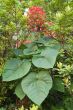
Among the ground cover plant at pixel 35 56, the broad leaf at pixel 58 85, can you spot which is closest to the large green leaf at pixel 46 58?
the ground cover plant at pixel 35 56

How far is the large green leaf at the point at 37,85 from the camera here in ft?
6.97

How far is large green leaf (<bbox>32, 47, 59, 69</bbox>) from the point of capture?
7.36 ft

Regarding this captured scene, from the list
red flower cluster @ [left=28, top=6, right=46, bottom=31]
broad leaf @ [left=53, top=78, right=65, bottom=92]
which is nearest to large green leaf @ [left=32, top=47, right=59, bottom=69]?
broad leaf @ [left=53, top=78, right=65, bottom=92]

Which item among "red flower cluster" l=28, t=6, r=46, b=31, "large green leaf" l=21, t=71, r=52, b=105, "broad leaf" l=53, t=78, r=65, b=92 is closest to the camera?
"large green leaf" l=21, t=71, r=52, b=105

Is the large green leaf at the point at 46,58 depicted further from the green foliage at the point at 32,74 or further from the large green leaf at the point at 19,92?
the large green leaf at the point at 19,92

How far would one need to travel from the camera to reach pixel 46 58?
233cm

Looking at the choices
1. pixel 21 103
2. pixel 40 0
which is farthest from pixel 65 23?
pixel 21 103

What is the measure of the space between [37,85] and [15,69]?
25 centimetres

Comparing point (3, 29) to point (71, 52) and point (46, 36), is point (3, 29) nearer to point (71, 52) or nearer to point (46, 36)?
point (46, 36)

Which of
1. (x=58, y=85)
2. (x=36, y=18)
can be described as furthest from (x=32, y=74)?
(x=36, y=18)

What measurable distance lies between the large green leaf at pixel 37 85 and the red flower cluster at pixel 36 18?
56 cm

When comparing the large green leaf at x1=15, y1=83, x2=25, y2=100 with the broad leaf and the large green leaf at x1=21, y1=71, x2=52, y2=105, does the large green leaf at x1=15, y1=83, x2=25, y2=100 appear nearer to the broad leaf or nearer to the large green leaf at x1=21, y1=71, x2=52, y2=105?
the large green leaf at x1=21, y1=71, x2=52, y2=105

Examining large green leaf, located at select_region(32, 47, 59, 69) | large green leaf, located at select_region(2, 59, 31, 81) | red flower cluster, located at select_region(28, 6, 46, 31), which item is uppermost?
red flower cluster, located at select_region(28, 6, 46, 31)

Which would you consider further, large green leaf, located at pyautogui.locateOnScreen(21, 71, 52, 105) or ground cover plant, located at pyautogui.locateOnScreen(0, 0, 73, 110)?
ground cover plant, located at pyautogui.locateOnScreen(0, 0, 73, 110)
